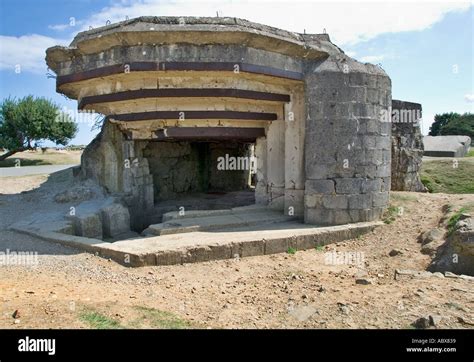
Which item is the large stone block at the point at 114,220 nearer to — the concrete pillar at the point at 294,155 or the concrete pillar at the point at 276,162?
the concrete pillar at the point at 276,162

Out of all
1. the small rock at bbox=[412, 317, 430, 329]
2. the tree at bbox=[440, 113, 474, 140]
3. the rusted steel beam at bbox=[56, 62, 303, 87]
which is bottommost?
the small rock at bbox=[412, 317, 430, 329]

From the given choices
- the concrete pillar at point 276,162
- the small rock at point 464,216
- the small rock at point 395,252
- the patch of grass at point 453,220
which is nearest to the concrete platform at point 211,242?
the small rock at point 395,252

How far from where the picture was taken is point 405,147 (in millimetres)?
11117

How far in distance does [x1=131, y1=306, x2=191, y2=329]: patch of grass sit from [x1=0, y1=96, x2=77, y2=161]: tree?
2632 cm

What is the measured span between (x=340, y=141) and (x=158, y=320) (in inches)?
198

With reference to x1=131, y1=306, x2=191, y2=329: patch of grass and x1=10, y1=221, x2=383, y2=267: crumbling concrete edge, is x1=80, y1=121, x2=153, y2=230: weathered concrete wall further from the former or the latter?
x1=131, y1=306, x2=191, y2=329: patch of grass

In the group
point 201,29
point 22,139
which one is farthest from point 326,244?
point 22,139

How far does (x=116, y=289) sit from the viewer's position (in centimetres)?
411

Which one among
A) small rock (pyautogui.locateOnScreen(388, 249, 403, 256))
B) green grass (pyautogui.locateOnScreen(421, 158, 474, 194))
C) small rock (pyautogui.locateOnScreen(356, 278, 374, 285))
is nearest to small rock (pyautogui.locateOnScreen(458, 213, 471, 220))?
small rock (pyautogui.locateOnScreen(388, 249, 403, 256))

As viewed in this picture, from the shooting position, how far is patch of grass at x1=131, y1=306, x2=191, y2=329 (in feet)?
10.5

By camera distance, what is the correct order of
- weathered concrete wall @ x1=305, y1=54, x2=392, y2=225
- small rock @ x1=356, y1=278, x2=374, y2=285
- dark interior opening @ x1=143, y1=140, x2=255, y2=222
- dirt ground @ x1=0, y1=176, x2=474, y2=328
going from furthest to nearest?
dark interior opening @ x1=143, y1=140, x2=255, y2=222
weathered concrete wall @ x1=305, y1=54, x2=392, y2=225
small rock @ x1=356, y1=278, x2=374, y2=285
dirt ground @ x1=0, y1=176, x2=474, y2=328

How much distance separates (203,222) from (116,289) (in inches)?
114

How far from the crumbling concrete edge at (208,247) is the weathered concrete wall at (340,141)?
47 centimetres

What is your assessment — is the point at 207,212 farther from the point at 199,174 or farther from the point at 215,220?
the point at 199,174
